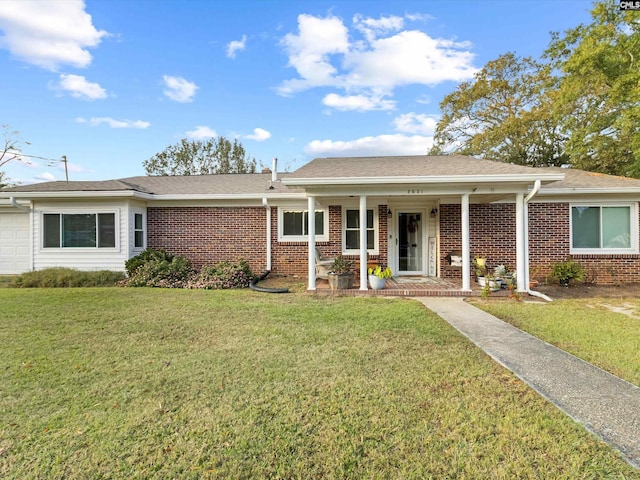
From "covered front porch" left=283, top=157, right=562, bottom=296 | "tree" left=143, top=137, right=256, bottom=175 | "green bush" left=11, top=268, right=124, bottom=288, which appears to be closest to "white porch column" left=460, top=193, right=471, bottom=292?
"covered front porch" left=283, top=157, right=562, bottom=296

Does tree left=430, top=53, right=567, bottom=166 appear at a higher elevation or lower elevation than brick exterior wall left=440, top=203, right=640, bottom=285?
higher

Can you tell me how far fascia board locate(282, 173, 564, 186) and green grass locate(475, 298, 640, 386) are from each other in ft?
9.12

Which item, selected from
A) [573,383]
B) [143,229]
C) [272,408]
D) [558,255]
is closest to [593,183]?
[558,255]

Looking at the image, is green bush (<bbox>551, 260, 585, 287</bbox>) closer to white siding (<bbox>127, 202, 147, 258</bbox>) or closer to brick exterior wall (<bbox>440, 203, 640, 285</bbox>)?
brick exterior wall (<bbox>440, 203, 640, 285</bbox>)

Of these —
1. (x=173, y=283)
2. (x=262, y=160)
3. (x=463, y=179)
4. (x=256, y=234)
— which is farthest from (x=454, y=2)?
(x=262, y=160)

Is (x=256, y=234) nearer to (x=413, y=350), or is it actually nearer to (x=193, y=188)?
(x=193, y=188)

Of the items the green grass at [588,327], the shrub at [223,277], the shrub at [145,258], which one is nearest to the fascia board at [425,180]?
the green grass at [588,327]

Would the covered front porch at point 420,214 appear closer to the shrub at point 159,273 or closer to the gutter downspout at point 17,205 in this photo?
the shrub at point 159,273

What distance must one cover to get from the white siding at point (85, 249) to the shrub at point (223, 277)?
8.34 feet

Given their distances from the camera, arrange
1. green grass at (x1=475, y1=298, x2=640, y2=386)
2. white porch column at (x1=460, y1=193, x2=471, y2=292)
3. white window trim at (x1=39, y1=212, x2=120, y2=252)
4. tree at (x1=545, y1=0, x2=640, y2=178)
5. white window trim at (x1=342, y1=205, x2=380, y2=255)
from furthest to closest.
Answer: tree at (x1=545, y1=0, x2=640, y2=178)
white window trim at (x1=342, y1=205, x2=380, y2=255)
white window trim at (x1=39, y1=212, x2=120, y2=252)
white porch column at (x1=460, y1=193, x2=471, y2=292)
green grass at (x1=475, y1=298, x2=640, y2=386)

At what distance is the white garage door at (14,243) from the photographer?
37.5 feet

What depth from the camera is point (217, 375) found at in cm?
345

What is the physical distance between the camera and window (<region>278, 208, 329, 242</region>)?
36.0ft

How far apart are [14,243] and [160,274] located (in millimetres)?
6154
